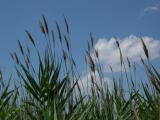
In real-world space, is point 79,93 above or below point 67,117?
above

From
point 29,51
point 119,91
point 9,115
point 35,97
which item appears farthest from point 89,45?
point 9,115

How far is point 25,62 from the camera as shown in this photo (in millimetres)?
3221

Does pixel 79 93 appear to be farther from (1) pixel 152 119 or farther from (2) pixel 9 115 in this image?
(1) pixel 152 119

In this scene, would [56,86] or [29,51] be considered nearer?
[56,86]

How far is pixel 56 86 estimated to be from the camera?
254cm

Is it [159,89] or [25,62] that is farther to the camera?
[25,62]

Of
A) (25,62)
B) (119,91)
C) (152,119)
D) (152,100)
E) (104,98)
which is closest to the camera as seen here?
(152,119)

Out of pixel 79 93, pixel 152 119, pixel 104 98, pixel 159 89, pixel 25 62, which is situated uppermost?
pixel 25 62

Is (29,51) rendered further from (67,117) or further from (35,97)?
(67,117)

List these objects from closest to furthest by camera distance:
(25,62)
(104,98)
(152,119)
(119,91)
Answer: (152,119)
(104,98)
(119,91)
(25,62)

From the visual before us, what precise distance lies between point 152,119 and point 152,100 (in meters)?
0.32

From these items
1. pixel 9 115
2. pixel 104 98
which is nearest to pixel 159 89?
pixel 104 98

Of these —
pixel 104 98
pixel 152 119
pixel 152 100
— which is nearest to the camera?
pixel 152 119

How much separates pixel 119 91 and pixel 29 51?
1.01 meters
